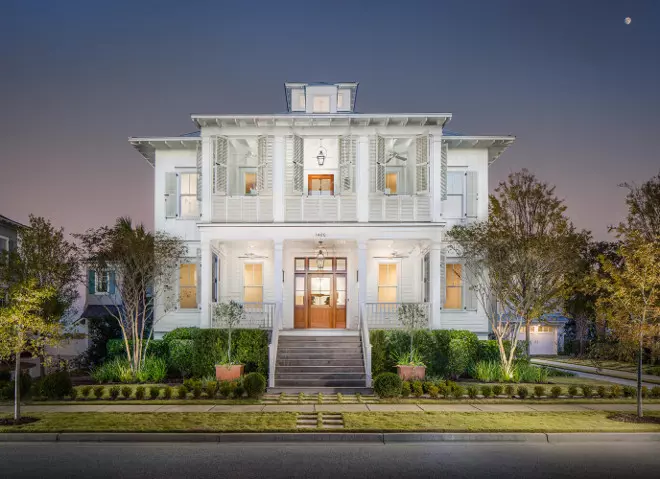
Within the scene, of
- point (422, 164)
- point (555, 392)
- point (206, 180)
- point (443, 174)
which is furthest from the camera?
point (443, 174)

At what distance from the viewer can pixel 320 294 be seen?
73.8 ft

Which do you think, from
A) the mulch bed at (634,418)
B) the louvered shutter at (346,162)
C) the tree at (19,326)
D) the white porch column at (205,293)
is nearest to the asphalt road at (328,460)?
the mulch bed at (634,418)

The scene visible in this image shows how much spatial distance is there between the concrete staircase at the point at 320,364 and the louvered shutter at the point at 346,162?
17.0 ft

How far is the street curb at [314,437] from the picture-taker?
11.2 meters

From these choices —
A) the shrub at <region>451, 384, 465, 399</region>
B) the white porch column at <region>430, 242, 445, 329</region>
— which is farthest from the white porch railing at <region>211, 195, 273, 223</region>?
the shrub at <region>451, 384, 465, 399</region>

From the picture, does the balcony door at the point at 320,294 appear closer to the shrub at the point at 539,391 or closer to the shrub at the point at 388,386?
the shrub at the point at 388,386

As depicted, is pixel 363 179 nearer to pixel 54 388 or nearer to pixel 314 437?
pixel 314 437

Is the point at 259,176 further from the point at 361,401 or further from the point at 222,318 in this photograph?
the point at 361,401

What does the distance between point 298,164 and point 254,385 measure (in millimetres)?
8143

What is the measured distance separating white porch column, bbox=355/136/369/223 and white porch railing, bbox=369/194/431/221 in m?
0.21

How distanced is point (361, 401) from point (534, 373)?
692cm

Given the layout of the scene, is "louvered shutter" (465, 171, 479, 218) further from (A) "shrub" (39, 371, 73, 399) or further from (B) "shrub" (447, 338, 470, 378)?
(A) "shrub" (39, 371, 73, 399)

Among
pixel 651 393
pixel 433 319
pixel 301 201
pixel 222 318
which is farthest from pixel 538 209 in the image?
pixel 222 318

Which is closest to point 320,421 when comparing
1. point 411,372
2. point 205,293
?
point 411,372
